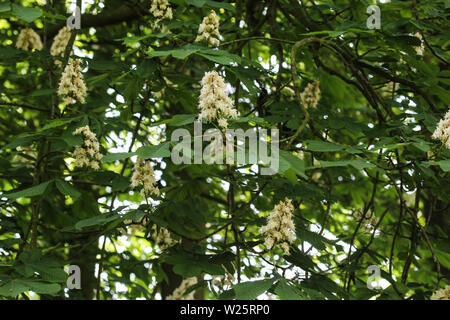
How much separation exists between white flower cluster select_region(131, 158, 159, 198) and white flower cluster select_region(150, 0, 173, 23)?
2.84ft

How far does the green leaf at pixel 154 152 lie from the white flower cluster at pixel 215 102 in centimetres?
22

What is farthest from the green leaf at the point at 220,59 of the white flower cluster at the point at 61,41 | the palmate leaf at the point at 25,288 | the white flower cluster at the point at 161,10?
the white flower cluster at the point at 61,41

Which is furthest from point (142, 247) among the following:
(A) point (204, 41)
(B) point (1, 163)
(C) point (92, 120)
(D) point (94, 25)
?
(A) point (204, 41)

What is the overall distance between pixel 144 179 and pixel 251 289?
0.98 m

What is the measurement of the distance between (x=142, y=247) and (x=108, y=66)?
542cm

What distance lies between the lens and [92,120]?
3.27 metres

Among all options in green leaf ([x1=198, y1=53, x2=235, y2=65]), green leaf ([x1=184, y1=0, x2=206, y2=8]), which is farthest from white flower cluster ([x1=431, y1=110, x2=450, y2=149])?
green leaf ([x1=184, y1=0, x2=206, y2=8])

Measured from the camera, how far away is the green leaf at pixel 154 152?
2.05 m

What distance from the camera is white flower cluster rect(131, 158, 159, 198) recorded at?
2824 mm

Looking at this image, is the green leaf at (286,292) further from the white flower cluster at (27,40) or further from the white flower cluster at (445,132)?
the white flower cluster at (27,40)

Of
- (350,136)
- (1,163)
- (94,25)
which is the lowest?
(1,163)

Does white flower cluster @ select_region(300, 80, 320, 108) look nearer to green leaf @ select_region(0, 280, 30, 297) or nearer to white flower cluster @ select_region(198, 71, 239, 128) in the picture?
white flower cluster @ select_region(198, 71, 239, 128)

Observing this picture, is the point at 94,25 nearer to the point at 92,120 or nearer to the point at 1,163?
the point at 1,163

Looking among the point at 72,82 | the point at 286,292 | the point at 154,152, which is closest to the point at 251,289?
the point at 286,292
